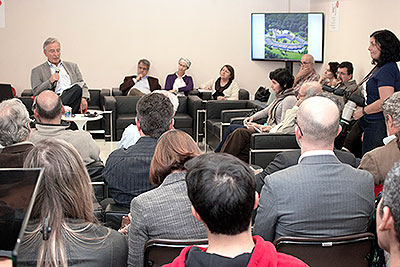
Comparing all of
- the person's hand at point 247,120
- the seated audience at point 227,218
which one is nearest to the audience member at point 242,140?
the person's hand at point 247,120

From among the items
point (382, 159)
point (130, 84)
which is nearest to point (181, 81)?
point (130, 84)

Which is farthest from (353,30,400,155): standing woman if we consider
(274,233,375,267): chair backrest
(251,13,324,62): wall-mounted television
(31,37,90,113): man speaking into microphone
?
(251,13,324,62): wall-mounted television

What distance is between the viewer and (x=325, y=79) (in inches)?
341

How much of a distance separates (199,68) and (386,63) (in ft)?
19.0

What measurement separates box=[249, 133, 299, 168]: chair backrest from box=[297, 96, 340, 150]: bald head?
2.92m

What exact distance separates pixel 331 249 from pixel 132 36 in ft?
28.4

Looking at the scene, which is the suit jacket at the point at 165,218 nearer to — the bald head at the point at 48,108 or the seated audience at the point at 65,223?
the seated audience at the point at 65,223

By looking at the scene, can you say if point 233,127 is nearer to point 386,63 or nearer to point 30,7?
point 386,63

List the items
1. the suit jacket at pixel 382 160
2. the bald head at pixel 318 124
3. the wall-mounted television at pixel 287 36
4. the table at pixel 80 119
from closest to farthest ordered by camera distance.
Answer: the bald head at pixel 318 124 → the suit jacket at pixel 382 160 → the table at pixel 80 119 → the wall-mounted television at pixel 287 36

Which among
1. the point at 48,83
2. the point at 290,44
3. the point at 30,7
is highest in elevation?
the point at 30,7

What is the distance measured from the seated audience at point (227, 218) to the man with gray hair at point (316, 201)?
0.89 metres

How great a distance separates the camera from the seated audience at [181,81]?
32.8ft

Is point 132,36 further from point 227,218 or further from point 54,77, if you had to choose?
point 227,218

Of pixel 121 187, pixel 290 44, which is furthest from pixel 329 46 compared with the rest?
pixel 121 187
